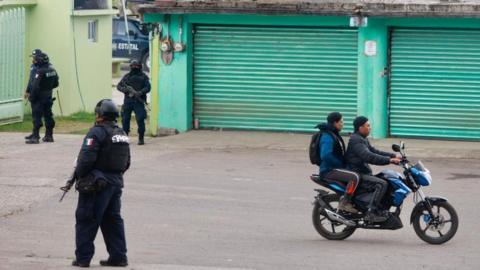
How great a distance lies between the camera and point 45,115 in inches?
858

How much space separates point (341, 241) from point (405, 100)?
919 cm

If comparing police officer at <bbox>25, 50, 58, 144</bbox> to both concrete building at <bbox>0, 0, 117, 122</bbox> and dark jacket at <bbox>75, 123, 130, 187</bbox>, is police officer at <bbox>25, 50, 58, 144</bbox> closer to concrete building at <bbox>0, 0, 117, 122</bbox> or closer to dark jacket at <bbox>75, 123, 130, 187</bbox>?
concrete building at <bbox>0, 0, 117, 122</bbox>

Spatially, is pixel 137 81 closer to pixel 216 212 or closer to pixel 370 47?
pixel 370 47

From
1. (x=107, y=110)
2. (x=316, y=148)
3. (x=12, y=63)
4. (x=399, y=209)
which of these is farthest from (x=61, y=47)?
(x=107, y=110)

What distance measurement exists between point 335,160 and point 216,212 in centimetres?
246

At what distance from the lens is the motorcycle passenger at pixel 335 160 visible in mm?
13227

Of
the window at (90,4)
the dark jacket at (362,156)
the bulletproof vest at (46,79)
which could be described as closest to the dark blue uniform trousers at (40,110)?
the bulletproof vest at (46,79)

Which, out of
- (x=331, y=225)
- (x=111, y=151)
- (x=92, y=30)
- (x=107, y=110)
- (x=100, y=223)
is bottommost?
(x=331, y=225)

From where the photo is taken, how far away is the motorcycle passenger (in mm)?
13227

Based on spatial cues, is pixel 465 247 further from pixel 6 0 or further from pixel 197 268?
pixel 6 0

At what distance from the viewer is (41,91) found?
2159 cm

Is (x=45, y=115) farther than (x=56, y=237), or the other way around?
(x=45, y=115)

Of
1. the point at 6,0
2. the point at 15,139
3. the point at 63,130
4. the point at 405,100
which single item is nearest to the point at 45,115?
the point at 15,139

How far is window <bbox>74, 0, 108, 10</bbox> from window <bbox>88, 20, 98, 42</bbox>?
0.39 m
